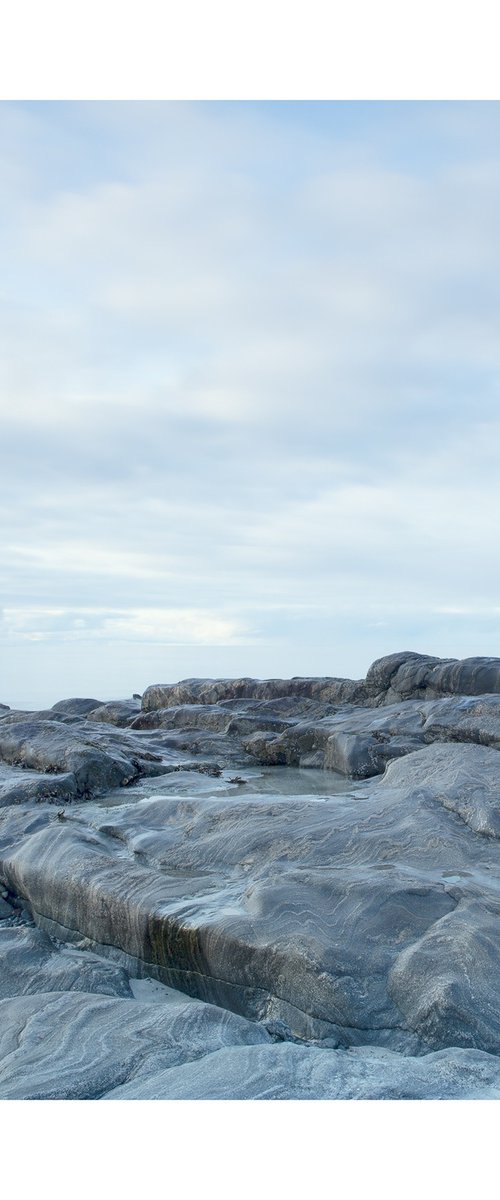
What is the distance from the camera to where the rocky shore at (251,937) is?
11.9 feet

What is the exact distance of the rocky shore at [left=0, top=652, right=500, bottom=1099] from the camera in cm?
363

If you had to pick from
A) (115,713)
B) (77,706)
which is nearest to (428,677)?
(115,713)

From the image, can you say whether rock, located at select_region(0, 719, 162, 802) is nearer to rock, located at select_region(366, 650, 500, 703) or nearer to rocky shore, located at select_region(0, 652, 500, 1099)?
rocky shore, located at select_region(0, 652, 500, 1099)

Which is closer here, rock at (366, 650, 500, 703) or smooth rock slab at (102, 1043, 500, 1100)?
smooth rock slab at (102, 1043, 500, 1100)

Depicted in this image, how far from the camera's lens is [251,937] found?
186 inches

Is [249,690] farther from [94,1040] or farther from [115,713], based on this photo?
[94,1040]

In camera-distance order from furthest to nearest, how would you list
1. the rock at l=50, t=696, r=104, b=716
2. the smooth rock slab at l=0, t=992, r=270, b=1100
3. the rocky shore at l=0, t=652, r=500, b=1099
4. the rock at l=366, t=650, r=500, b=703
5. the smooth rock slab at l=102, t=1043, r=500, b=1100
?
1. the rock at l=50, t=696, r=104, b=716
2. the rock at l=366, t=650, r=500, b=703
3. the rocky shore at l=0, t=652, r=500, b=1099
4. the smooth rock slab at l=0, t=992, r=270, b=1100
5. the smooth rock slab at l=102, t=1043, r=500, b=1100

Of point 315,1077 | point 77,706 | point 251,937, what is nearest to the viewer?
point 315,1077

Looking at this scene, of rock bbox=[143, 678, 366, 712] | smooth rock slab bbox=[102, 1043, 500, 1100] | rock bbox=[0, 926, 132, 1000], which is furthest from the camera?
rock bbox=[143, 678, 366, 712]

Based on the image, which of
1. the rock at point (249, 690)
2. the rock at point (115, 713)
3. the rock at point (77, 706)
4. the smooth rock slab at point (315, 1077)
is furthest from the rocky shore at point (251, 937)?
the rock at point (77, 706)

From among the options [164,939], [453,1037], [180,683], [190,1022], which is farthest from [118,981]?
[180,683]

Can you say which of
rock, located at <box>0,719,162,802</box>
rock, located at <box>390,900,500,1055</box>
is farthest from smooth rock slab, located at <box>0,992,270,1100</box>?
rock, located at <box>0,719,162,802</box>

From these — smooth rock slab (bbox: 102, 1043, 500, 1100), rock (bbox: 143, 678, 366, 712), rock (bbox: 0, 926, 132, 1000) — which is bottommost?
rock (bbox: 0, 926, 132, 1000)

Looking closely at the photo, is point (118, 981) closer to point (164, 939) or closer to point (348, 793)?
point (164, 939)
